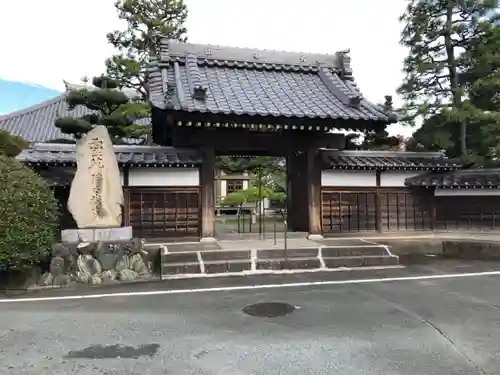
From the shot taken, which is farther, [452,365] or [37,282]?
[37,282]

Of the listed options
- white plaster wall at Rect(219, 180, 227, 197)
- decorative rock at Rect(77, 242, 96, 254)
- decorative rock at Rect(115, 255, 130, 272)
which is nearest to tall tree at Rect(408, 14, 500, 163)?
decorative rock at Rect(115, 255, 130, 272)

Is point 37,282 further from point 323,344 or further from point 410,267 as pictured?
point 410,267

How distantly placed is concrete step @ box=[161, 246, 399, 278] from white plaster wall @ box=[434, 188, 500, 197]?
3694 mm

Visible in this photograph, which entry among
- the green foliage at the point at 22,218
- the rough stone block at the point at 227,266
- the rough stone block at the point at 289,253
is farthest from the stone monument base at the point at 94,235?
the rough stone block at the point at 289,253

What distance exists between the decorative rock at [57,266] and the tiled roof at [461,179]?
Result: 30.7 feet

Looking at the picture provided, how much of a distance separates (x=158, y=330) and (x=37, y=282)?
4.18 metres

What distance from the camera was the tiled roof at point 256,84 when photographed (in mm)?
10023

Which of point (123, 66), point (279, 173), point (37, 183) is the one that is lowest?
point (37, 183)

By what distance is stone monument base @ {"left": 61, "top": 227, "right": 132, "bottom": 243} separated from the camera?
832 centimetres

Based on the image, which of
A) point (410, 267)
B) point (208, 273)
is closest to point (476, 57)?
point (410, 267)

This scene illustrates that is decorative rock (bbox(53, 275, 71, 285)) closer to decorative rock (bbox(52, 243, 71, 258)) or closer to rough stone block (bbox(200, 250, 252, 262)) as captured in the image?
decorative rock (bbox(52, 243, 71, 258))

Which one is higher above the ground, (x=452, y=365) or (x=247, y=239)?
(x=247, y=239)

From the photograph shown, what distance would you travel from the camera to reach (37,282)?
7.73 m

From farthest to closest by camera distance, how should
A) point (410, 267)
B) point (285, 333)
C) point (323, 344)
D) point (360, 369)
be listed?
point (410, 267) < point (285, 333) < point (323, 344) < point (360, 369)
